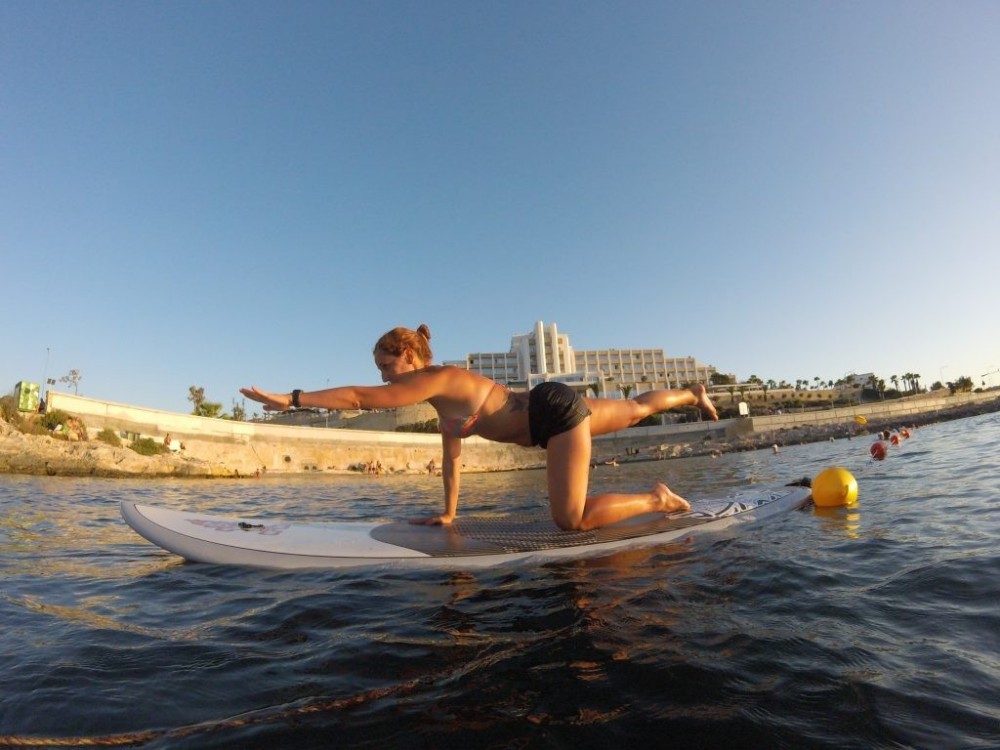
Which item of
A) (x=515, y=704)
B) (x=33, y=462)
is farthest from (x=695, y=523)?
(x=33, y=462)

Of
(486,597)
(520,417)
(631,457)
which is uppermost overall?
(520,417)

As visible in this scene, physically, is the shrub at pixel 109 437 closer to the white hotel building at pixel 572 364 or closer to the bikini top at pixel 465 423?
the bikini top at pixel 465 423

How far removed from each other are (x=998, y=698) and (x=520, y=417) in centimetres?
338

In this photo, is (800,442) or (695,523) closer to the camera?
(695,523)

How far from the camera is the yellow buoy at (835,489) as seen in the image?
22.7 feet

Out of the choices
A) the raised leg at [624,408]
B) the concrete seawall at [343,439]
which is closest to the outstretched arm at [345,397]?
the raised leg at [624,408]

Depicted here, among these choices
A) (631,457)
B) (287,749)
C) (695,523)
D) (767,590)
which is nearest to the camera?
(287,749)

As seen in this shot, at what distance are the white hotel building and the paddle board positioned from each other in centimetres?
10169

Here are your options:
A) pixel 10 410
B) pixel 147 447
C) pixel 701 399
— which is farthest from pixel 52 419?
pixel 701 399

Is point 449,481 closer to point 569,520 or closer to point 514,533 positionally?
point 514,533

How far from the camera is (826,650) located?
259cm

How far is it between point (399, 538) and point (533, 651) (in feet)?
8.78

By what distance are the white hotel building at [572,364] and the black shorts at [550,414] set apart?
10254 cm

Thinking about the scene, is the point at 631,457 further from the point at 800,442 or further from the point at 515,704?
the point at 515,704
